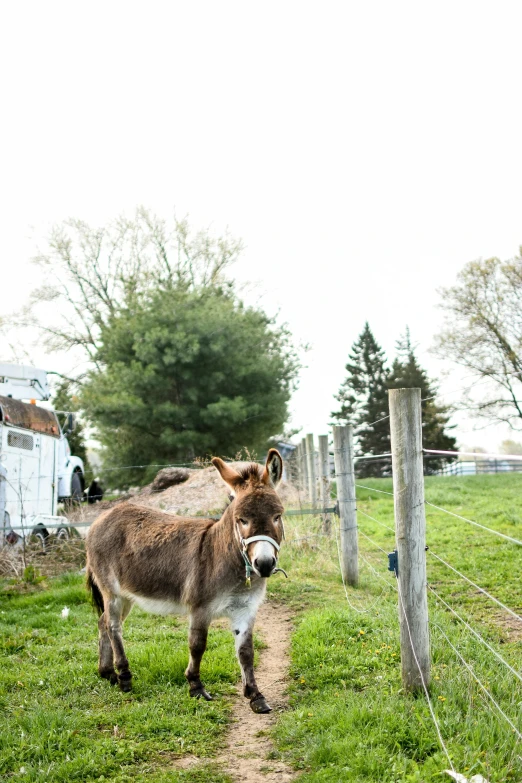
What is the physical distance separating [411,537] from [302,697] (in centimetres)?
148

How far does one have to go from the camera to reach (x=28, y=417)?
13258 millimetres

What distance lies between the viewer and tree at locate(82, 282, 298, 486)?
80.7 ft

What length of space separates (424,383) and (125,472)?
2419 centimetres

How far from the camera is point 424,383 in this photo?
45031mm

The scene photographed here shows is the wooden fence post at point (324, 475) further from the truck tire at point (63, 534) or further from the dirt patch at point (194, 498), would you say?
the truck tire at point (63, 534)

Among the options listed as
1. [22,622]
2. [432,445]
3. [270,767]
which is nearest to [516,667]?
[270,767]

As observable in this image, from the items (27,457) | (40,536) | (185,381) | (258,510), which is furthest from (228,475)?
(185,381)

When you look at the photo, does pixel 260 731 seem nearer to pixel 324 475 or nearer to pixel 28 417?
pixel 324 475

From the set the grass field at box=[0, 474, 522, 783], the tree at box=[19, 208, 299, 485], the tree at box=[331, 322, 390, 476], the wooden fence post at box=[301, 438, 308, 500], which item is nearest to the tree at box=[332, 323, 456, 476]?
the tree at box=[331, 322, 390, 476]

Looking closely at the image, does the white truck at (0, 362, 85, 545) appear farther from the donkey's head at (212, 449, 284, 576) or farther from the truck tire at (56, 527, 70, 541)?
the donkey's head at (212, 449, 284, 576)

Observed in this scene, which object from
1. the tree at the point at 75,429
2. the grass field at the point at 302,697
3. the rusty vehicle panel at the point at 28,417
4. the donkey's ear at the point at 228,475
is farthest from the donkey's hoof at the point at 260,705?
the tree at the point at 75,429

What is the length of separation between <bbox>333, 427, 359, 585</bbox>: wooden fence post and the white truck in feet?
12.6

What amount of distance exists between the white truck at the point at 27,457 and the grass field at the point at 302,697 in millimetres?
2714

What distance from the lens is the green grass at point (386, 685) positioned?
3668 millimetres
